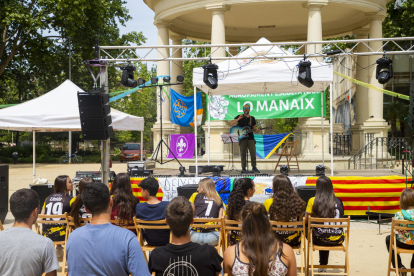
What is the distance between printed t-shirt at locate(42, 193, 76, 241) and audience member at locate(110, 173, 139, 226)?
0.86 metres

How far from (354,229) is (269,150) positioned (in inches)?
243

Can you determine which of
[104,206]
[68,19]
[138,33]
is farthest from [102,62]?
[138,33]

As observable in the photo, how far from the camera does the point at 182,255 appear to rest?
9.11ft

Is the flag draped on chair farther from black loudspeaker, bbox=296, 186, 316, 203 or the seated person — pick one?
the seated person

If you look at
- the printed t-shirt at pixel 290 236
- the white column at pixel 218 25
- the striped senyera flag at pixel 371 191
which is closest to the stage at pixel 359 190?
the striped senyera flag at pixel 371 191

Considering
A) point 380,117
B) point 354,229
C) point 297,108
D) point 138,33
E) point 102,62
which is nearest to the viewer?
point 354,229

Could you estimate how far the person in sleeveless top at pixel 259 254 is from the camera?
2838 millimetres

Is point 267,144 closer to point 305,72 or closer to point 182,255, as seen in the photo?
point 305,72

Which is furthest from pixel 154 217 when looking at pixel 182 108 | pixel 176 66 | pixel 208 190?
pixel 176 66

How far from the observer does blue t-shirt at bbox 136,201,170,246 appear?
491cm

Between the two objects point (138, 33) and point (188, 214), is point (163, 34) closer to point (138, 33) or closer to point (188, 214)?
point (138, 33)

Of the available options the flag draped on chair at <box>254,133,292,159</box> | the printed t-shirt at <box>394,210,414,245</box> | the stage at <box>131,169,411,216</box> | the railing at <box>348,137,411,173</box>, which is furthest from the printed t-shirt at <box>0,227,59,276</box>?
the railing at <box>348,137,411,173</box>

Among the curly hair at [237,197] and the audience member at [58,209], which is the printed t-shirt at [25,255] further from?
the audience member at [58,209]

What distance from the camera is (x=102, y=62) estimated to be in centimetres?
980
